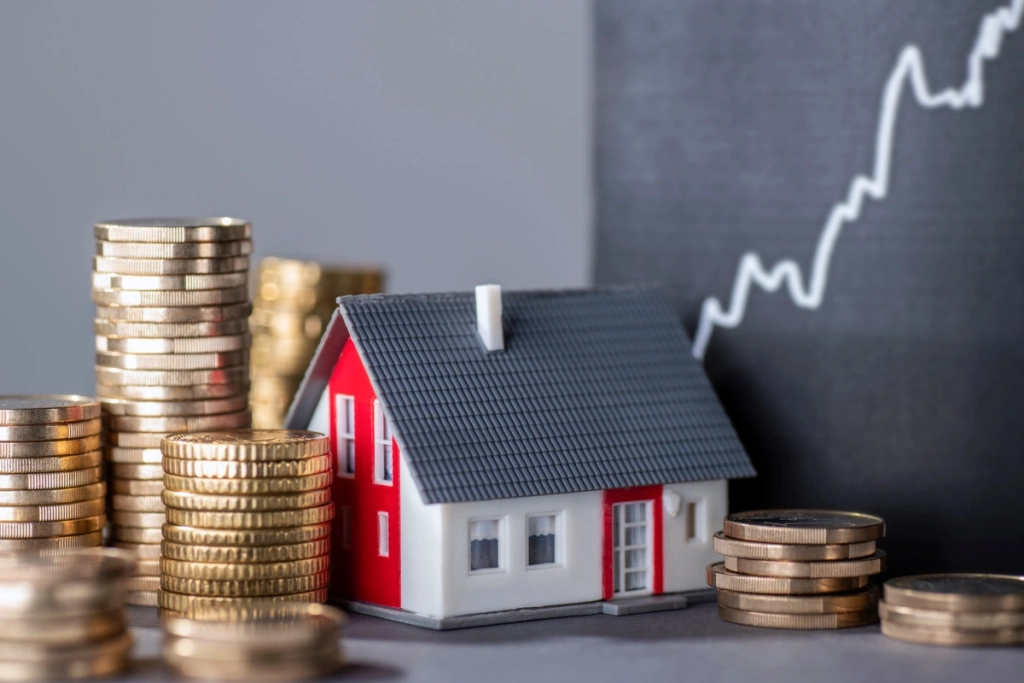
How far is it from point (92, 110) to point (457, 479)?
368 centimetres

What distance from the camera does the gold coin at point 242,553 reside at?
3914mm

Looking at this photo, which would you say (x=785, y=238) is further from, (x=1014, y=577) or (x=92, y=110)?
(x=92, y=110)

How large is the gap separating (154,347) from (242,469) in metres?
0.47

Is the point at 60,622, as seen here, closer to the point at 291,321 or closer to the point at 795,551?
the point at 795,551

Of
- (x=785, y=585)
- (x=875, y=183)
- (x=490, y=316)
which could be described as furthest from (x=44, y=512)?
(x=875, y=183)

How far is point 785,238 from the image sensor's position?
4551mm


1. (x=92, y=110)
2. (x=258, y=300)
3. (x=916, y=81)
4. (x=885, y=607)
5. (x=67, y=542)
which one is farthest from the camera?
(x=92, y=110)

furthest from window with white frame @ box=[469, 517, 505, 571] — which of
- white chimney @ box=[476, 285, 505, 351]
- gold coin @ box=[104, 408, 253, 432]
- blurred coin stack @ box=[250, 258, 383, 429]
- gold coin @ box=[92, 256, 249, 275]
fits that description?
blurred coin stack @ box=[250, 258, 383, 429]

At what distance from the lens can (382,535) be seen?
13.4 feet

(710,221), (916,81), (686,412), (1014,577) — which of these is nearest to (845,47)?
(916,81)

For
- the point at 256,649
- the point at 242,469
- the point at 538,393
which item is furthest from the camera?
the point at 538,393

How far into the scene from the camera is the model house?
3.95 metres

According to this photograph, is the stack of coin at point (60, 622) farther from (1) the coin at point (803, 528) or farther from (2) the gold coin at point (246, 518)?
(1) the coin at point (803, 528)

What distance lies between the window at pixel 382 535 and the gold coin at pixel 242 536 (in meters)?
0.15
